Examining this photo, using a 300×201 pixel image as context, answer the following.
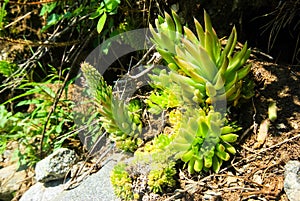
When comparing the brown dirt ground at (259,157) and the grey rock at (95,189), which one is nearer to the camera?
the brown dirt ground at (259,157)

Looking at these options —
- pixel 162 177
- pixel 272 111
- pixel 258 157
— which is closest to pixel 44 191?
pixel 162 177

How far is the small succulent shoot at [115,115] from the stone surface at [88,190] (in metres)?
0.12

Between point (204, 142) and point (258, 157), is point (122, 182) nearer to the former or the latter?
point (204, 142)

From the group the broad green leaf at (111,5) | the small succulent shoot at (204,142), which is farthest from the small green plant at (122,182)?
the broad green leaf at (111,5)

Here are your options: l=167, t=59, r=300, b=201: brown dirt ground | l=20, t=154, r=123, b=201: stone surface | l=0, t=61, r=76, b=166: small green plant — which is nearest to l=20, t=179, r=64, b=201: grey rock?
l=20, t=154, r=123, b=201: stone surface

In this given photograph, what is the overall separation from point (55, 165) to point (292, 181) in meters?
1.43

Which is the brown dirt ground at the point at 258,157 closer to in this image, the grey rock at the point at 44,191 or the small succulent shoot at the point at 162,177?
the small succulent shoot at the point at 162,177

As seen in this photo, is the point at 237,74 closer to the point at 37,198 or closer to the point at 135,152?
the point at 135,152

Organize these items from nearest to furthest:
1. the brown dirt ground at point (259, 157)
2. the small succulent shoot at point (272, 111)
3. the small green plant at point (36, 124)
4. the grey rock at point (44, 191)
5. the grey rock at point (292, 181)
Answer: the grey rock at point (292, 181) → the brown dirt ground at point (259, 157) → the small succulent shoot at point (272, 111) → the grey rock at point (44, 191) → the small green plant at point (36, 124)

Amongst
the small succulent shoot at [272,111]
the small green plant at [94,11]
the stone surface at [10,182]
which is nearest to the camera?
the small succulent shoot at [272,111]

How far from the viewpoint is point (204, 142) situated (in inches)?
83.4

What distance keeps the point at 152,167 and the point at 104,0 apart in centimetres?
103

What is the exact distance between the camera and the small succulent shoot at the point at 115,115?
240 centimetres

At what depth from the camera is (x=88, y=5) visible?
115 inches
